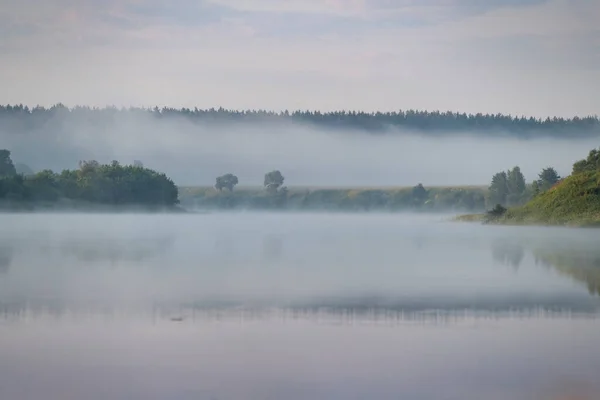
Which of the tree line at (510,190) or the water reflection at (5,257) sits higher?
the tree line at (510,190)

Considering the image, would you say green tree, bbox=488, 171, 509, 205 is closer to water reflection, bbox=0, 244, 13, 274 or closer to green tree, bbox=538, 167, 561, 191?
green tree, bbox=538, 167, 561, 191

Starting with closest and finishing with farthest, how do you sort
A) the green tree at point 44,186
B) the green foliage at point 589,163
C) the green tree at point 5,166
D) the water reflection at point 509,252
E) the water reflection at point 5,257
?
the water reflection at point 5,257, the water reflection at point 509,252, the green foliage at point 589,163, the green tree at point 44,186, the green tree at point 5,166

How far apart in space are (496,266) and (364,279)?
131 inches

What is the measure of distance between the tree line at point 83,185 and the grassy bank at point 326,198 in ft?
41.0

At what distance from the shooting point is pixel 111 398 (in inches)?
247

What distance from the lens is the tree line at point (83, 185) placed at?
4491 cm

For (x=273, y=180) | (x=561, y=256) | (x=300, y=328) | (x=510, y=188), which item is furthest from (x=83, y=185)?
(x=300, y=328)

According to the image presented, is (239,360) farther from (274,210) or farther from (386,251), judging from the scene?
(274,210)

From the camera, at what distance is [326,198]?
6375 cm

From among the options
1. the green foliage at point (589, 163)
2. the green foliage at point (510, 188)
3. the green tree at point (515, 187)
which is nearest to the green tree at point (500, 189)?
the green foliage at point (510, 188)

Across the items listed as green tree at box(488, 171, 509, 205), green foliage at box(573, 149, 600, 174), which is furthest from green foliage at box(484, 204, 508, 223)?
green tree at box(488, 171, 509, 205)

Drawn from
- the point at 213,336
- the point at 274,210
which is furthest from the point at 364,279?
the point at 274,210

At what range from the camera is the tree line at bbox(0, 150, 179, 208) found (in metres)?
44.9

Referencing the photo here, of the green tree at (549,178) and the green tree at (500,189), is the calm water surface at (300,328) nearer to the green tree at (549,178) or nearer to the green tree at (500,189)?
the green tree at (549,178)
